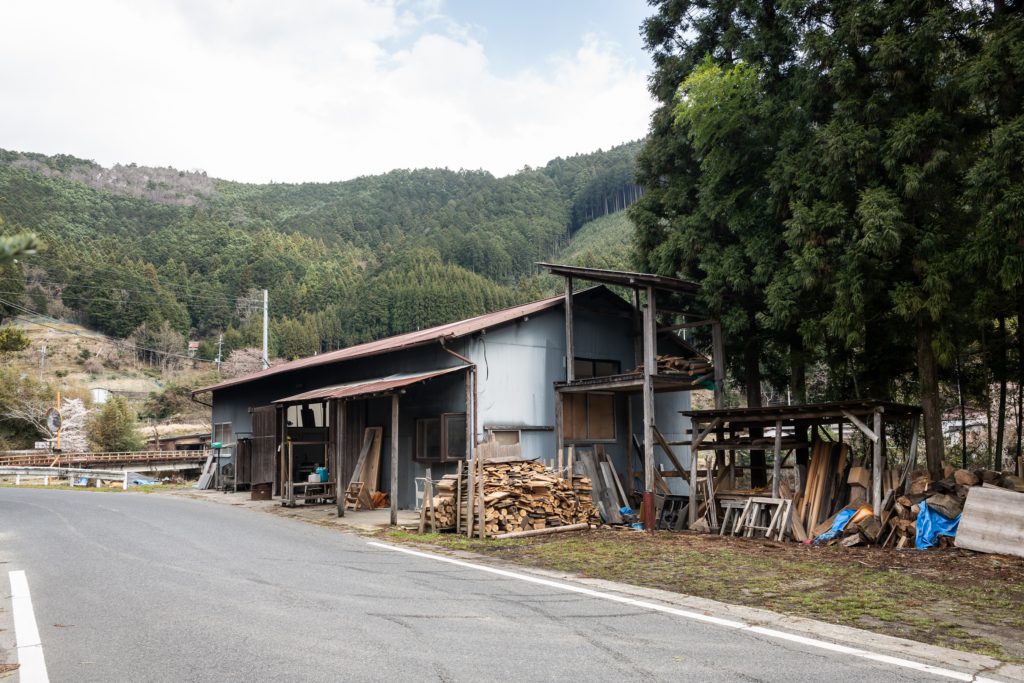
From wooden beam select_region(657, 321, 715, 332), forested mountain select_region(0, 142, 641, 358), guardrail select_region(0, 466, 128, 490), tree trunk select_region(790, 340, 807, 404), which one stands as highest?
forested mountain select_region(0, 142, 641, 358)

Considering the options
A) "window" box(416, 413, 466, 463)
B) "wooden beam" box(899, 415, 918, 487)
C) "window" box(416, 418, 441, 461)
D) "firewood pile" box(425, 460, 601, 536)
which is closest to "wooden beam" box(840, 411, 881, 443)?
"wooden beam" box(899, 415, 918, 487)

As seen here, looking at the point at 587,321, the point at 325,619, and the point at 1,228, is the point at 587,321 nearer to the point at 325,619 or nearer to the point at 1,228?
the point at 325,619

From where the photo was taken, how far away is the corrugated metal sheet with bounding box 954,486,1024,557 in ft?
32.3

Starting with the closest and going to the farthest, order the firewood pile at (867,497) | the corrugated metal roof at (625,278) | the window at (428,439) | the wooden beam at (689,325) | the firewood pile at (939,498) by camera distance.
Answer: the firewood pile at (939,498), the firewood pile at (867,497), the corrugated metal roof at (625,278), the wooden beam at (689,325), the window at (428,439)

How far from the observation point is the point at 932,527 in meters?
10.8

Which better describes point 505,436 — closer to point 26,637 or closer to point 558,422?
point 558,422

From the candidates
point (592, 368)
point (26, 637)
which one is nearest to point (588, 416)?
point (592, 368)

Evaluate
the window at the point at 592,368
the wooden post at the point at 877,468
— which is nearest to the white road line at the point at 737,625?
the wooden post at the point at 877,468

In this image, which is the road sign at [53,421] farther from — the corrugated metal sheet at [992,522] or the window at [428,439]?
the corrugated metal sheet at [992,522]

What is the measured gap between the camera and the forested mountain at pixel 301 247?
75312 mm

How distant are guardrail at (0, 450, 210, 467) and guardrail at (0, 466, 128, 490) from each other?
4.04 meters

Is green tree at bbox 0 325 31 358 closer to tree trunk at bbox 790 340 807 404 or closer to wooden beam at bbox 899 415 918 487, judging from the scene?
tree trunk at bbox 790 340 807 404

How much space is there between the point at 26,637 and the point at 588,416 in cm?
1401

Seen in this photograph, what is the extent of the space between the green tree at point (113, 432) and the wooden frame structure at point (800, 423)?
144 ft
